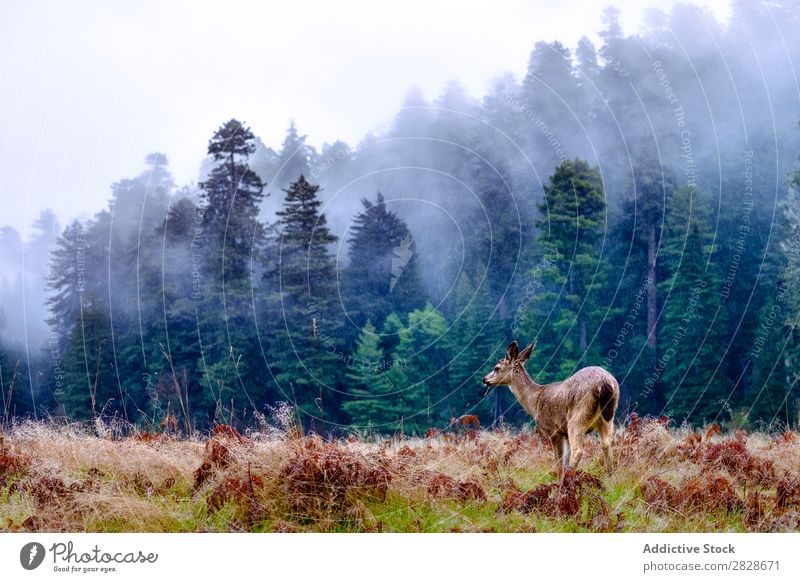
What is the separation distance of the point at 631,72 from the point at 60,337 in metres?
22.5

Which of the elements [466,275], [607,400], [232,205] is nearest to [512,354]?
[607,400]

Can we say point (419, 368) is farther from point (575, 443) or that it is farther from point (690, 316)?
point (575, 443)

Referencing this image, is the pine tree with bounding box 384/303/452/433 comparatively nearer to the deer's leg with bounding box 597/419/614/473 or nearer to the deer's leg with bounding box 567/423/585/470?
the deer's leg with bounding box 597/419/614/473

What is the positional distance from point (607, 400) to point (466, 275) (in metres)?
20.8

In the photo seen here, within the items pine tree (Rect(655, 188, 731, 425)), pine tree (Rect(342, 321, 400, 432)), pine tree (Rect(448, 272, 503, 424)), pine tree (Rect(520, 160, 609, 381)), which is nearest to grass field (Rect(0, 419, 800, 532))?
pine tree (Rect(655, 188, 731, 425))

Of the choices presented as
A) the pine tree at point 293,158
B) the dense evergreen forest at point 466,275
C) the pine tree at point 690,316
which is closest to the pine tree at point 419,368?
the dense evergreen forest at point 466,275

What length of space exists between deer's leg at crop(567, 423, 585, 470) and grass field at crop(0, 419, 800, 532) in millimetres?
370

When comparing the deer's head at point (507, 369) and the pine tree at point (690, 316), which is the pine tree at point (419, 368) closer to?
the pine tree at point (690, 316)

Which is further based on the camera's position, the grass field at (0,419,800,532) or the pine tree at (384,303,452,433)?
the pine tree at (384,303,452,433)

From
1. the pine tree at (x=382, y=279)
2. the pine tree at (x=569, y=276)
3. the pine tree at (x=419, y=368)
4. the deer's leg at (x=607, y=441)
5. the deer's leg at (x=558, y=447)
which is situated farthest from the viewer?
the pine tree at (x=382, y=279)

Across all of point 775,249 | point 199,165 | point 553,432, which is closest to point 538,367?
point 775,249

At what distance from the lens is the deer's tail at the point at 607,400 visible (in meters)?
7.42

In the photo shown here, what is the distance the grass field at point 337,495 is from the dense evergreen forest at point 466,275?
1511 centimetres

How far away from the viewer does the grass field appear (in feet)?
19.5
